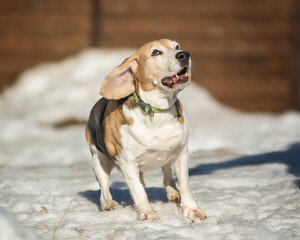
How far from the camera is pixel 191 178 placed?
5547 mm

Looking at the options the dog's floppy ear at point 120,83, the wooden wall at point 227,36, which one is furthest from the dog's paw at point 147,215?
the wooden wall at point 227,36

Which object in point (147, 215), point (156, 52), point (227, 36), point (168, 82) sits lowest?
point (227, 36)

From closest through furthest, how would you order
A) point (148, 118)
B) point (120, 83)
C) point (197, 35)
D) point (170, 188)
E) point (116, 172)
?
point (148, 118) < point (120, 83) < point (170, 188) < point (116, 172) < point (197, 35)

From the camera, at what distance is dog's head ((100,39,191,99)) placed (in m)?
3.86

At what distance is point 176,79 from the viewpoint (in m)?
3.88

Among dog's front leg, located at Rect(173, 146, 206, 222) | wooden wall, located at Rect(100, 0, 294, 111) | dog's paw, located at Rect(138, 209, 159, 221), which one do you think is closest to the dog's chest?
dog's front leg, located at Rect(173, 146, 206, 222)

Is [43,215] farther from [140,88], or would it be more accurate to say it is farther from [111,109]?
[140,88]

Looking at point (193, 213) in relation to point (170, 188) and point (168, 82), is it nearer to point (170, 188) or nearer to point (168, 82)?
point (170, 188)

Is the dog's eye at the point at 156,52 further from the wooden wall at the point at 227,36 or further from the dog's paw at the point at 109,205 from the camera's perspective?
the wooden wall at the point at 227,36

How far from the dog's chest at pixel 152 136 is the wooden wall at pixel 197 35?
288 inches

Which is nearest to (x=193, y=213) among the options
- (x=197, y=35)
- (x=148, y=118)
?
(x=148, y=118)

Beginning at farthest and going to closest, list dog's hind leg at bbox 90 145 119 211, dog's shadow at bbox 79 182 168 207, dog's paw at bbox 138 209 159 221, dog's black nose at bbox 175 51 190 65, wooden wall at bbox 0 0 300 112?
wooden wall at bbox 0 0 300 112 → dog's shadow at bbox 79 182 168 207 → dog's hind leg at bbox 90 145 119 211 → dog's paw at bbox 138 209 159 221 → dog's black nose at bbox 175 51 190 65

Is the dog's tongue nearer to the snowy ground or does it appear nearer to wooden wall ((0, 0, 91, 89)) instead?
the snowy ground

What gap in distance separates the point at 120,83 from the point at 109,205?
990mm
